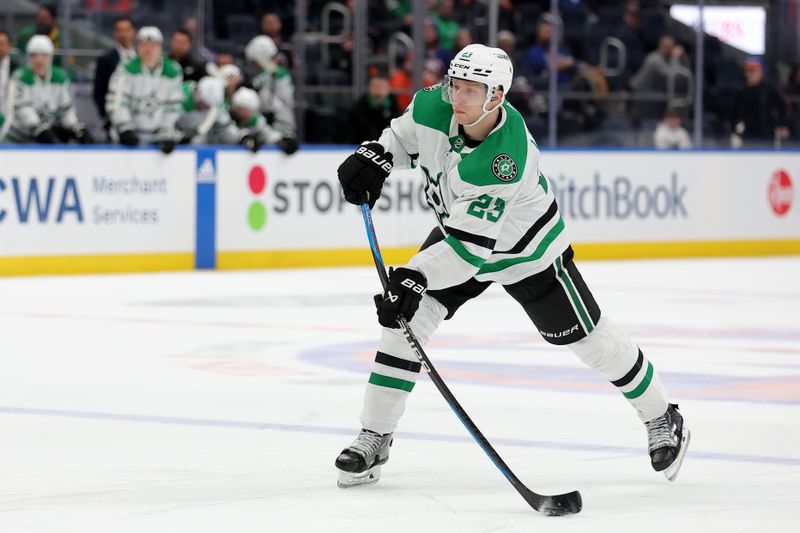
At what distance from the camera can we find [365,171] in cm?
422

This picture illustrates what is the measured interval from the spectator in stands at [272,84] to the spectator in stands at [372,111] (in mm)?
535

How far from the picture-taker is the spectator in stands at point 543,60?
1370 cm

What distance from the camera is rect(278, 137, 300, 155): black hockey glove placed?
11.7 meters

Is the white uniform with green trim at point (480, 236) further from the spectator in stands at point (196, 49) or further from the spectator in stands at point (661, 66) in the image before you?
the spectator in stands at point (661, 66)

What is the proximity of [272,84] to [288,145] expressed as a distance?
873 millimetres

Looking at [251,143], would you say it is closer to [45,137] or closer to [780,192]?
[45,137]

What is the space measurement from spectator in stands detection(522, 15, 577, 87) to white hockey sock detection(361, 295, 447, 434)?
9743 mm

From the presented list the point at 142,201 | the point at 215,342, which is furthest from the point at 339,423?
the point at 142,201

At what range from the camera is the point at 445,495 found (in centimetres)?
391

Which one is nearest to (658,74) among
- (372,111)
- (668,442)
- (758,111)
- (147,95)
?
(758,111)

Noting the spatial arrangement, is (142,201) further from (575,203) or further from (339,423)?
(339,423)

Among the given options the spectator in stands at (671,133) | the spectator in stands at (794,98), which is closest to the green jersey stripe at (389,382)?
the spectator in stands at (671,133)

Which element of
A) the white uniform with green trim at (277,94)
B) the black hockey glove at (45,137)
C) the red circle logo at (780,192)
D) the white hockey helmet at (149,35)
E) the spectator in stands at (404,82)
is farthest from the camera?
the red circle logo at (780,192)

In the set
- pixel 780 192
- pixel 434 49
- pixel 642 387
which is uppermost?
pixel 434 49
